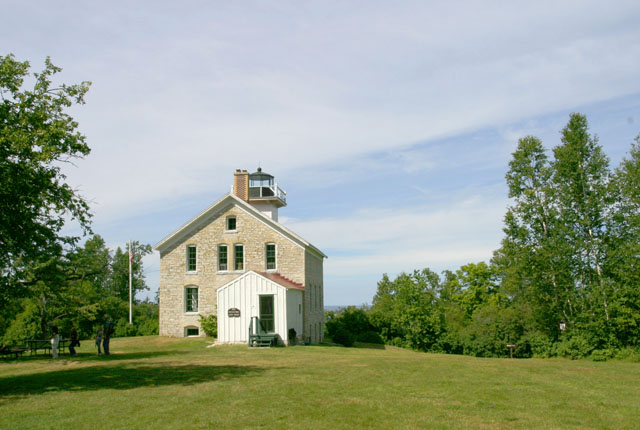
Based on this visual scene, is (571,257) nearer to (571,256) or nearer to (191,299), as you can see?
(571,256)

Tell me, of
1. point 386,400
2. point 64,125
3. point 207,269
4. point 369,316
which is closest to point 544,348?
point 369,316

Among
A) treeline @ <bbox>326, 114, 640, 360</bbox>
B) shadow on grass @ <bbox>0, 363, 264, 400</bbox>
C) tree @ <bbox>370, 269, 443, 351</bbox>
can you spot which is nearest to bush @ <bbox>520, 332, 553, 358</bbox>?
treeline @ <bbox>326, 114, 640, 360</bbox>

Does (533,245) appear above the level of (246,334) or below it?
above

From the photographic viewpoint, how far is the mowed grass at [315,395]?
360 inches

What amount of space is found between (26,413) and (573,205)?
91.7 feet

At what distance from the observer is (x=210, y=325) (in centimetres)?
3008

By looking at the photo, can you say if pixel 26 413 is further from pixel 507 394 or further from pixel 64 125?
pixel 507 394

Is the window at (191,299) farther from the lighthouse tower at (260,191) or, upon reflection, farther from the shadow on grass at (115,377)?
the shadow on grass at (115,377)

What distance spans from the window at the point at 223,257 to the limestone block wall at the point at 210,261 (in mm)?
253

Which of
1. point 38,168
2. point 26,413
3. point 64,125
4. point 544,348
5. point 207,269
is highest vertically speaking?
point 64,125

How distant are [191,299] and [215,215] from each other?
5.38m

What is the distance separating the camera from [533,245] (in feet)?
99.6

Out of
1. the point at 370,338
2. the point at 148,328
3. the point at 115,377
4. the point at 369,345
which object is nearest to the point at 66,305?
the point at 115,377

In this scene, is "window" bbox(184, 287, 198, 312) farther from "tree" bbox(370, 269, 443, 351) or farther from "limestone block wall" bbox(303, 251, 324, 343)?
"tree" bbox(370, 269, 443, 351)
